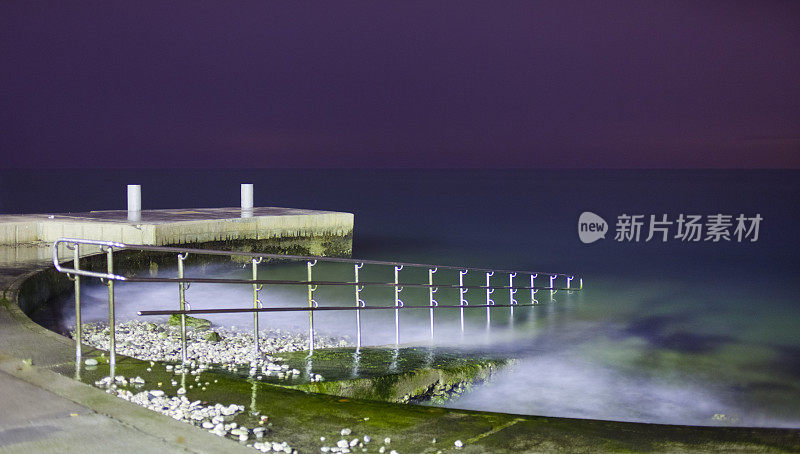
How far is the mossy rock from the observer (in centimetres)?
930

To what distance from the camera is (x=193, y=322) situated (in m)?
9.43

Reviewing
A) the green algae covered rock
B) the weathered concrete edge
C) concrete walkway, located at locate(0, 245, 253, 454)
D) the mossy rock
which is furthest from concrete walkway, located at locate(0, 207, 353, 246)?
the weathered concrete edge

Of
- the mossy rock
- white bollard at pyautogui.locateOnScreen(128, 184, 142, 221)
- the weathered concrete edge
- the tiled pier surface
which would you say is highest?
white bollard at pyautogui.locateOnScreen(128, 184, 142, 221)

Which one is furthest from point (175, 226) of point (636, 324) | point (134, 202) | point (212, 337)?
point (636, 324)

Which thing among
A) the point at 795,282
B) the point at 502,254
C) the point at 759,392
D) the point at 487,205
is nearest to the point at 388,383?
the point at 759,392

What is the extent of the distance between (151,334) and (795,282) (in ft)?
54.4

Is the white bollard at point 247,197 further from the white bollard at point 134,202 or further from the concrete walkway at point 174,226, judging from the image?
the white bollard at point 134,202

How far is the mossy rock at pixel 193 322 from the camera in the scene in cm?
930

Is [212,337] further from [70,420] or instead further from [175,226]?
[175,226]

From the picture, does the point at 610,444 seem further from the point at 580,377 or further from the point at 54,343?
the point at 580,377

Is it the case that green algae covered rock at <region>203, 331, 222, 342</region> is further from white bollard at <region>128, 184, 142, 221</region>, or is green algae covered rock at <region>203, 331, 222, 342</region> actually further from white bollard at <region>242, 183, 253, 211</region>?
white bollard at <region>242, 183, 253, 211</region>

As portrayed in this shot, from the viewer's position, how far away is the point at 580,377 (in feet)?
28.6

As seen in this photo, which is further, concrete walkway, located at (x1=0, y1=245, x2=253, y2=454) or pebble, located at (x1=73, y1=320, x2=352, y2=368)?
pebble, located at (x1=73, y1=320, x2=352, y2=368)

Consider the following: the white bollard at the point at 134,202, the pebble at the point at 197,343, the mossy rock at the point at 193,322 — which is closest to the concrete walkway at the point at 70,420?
the pebble at the point at 197,343
